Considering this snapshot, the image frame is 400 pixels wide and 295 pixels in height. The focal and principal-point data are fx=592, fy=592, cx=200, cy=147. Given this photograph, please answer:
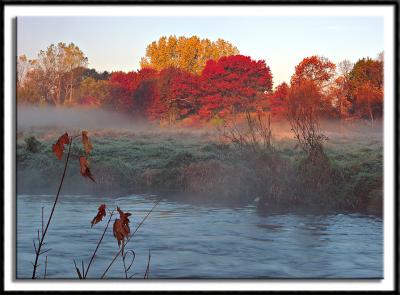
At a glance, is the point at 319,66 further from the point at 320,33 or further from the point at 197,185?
the point at 197,185

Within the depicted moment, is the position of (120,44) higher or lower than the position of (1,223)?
higher

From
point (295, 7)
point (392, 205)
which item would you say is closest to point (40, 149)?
point (295, 7)

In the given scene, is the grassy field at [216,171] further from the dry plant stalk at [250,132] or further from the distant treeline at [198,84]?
the distant treeline at [198,84]

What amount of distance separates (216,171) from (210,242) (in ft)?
2.36

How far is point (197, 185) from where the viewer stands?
523cm

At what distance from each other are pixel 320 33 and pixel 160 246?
2.11 metres

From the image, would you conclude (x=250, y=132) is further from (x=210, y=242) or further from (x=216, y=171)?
(x=210, y=242)

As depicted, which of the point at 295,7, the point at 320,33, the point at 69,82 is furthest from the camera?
the point at 69,82

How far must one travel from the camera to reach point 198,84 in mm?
5156

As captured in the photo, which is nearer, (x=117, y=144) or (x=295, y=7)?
(x=295, y=7)

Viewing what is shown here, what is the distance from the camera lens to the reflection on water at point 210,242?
14.3 feet

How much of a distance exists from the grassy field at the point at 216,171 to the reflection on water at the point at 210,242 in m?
0.15

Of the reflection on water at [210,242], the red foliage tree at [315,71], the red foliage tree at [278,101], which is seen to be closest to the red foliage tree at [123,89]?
the reflection on water at [210,242]

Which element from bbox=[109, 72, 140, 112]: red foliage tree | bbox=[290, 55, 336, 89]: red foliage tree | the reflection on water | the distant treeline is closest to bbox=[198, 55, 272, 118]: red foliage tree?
the distant treeline
